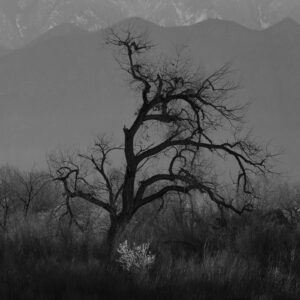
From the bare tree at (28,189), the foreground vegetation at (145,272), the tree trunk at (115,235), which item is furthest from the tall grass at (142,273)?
the bare tree at (28,189)

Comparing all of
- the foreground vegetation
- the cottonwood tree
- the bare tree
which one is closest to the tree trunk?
the cottonwood tree

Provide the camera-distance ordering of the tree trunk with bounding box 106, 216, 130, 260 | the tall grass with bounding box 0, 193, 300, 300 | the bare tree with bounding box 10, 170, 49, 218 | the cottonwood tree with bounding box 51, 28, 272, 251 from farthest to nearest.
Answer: the bare tree with bounding box 10, 170, 49, 218, the cottonwood tree with bounding box 51, 28, 272, 251, the tree trunk with bounding box 106, 216, 130, 260, the tall grass with bounding box 0, 193, 300, 300

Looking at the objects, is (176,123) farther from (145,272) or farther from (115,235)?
(145,272)

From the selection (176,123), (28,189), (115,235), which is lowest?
(115,235)

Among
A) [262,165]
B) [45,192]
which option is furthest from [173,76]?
[45,192]

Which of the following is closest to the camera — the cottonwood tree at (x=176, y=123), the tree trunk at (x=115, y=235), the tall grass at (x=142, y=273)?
the tall grass at (x=142, y=273)

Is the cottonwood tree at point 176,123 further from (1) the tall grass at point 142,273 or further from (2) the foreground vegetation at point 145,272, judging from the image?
(1) the tall grass at point 142,273

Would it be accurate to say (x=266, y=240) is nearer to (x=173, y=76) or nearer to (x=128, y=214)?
(x=128, y=214)

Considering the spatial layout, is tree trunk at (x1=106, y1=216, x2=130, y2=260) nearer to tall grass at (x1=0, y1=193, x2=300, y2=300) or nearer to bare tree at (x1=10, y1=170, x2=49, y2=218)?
tall grass at (x1=0, y1=193, x2=300, y2=300)

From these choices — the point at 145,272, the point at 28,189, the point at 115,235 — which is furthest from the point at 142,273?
the point at 28,189

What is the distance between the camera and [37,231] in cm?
1594

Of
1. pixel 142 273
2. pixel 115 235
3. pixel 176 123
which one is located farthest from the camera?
pixel 176 123

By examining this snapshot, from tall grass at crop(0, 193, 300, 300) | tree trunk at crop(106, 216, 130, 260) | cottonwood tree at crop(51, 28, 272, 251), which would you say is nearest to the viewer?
tall grass at crop(0, 193, 300, 300)

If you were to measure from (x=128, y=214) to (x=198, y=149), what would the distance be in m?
2.80
